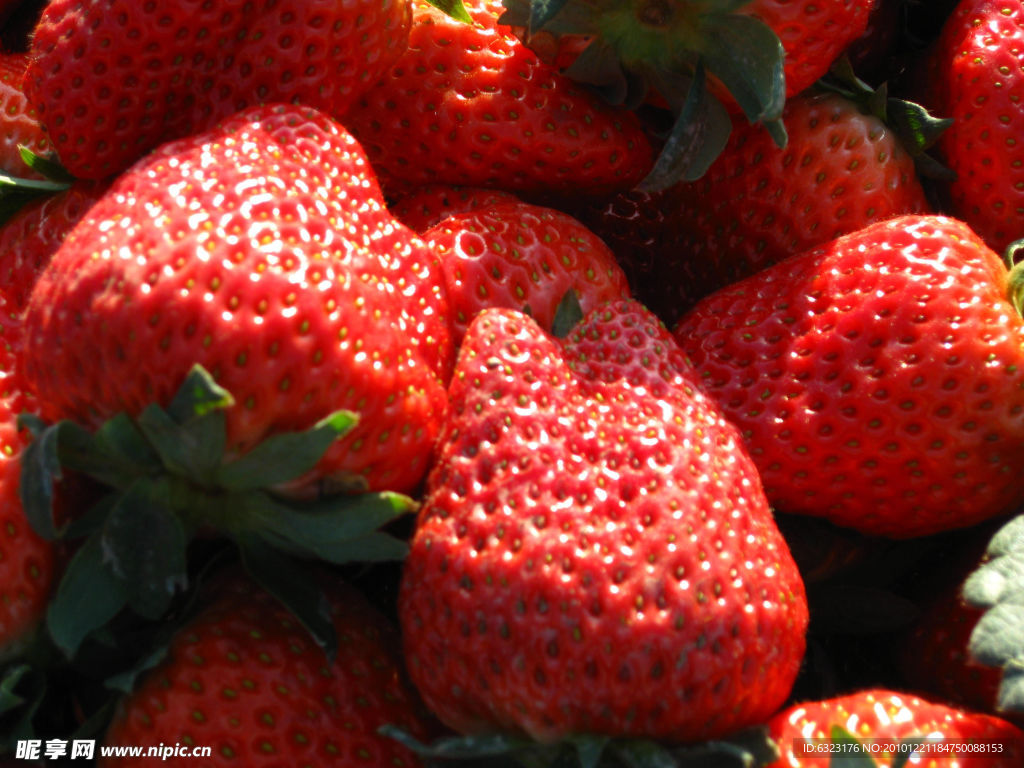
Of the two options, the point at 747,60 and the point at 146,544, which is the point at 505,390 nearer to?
the point at 146,544

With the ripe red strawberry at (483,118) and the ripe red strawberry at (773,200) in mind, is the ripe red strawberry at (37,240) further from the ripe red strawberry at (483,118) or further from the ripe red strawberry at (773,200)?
the ripe red strawberry at (773,200)

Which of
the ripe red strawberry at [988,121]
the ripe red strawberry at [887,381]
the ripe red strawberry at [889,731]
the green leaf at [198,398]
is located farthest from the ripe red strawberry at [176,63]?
the ripe red strawberry at [889,731]

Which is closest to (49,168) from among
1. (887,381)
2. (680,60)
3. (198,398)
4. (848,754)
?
(198,398)

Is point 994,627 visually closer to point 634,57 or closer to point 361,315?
point 361,315

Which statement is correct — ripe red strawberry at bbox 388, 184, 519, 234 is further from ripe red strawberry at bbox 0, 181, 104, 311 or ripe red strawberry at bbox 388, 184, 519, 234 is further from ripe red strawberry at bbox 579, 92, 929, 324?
ripe red strawberry at bbox 0, 181, 104, 311

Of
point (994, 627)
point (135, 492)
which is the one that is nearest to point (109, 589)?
point (135, 492)

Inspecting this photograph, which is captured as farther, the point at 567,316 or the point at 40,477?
the point at 567,316

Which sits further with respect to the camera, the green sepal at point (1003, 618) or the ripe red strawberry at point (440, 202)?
the ripe red strawberry at point (440, 202)
